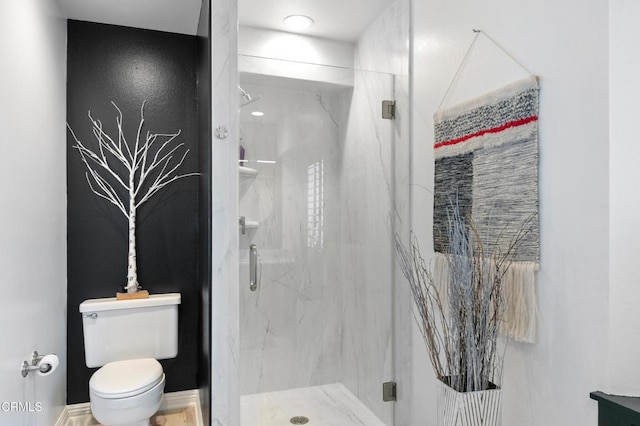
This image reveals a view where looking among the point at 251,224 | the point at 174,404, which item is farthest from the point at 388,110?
the point at 174,404

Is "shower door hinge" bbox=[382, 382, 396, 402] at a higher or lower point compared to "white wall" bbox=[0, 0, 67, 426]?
lower

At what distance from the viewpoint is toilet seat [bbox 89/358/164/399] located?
7.00 ft

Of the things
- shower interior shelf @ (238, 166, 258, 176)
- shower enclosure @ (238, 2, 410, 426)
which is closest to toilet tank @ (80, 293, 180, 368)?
shower enclosure @ (238, 2, 410, 426)

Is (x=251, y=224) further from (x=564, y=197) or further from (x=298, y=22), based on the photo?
(x=564, y=197)

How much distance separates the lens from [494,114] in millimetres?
1600

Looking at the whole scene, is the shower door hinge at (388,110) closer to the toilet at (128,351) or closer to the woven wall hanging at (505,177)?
the woven wall hanging at (505,177)

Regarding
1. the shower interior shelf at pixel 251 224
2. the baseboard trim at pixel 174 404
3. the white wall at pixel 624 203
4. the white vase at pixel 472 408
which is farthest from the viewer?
the baseboard trim at pixel 174 404

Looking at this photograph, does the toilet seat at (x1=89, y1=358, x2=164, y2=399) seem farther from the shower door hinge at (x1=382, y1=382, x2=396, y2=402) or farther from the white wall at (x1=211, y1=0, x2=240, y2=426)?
the shower door hinge at (x1=382, y1=382, x2=396, y2=402)

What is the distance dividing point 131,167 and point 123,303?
898mm

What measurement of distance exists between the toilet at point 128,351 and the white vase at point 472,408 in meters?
1.61

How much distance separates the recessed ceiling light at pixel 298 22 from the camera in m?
Answer: 2.40

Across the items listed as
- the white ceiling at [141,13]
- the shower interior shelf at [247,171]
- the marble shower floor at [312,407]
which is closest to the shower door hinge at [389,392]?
the marble shower floor at [312,407]

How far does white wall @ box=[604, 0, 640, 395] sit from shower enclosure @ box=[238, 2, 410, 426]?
3.68 feet

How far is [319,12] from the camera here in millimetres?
2385
